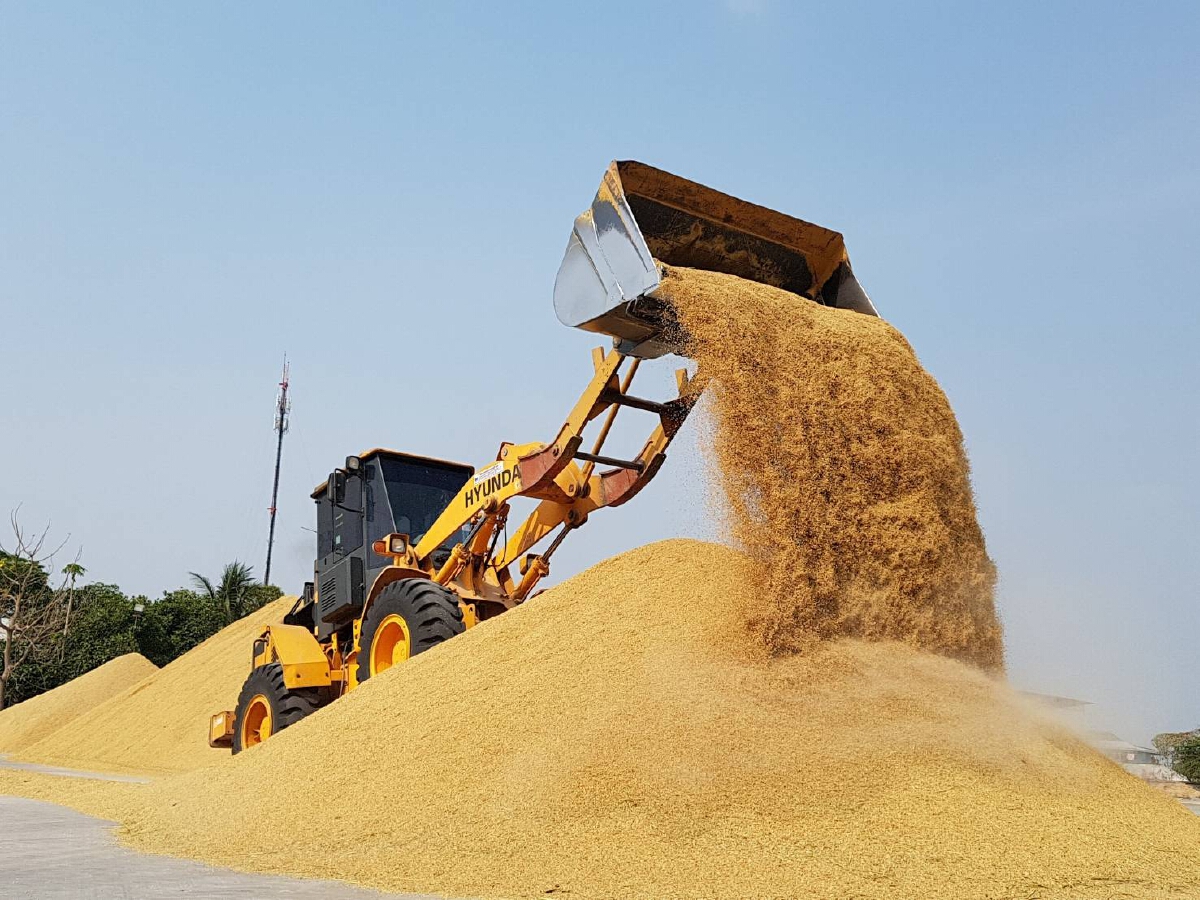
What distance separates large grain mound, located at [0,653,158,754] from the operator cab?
14.7 meters

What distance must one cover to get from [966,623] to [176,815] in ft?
17.1

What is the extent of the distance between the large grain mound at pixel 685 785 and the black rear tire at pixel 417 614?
47.8 inches

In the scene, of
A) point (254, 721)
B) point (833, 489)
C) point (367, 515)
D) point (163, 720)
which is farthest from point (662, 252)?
point (163, 720)

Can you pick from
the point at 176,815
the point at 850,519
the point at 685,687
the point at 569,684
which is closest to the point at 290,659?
the point at 176,815

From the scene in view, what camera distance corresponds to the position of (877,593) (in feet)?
20.3

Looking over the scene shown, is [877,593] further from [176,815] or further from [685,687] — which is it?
[176,815]

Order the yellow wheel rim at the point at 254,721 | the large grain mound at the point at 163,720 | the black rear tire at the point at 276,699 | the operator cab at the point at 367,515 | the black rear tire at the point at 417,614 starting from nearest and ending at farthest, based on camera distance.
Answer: the black rear tire at the point at 417,614 → the black rear tire at the point at 276,699 → the operator cab at the point at 367,515 → the yellow wheel rim at the point at 254,721 → the large grain mound at the point at 163,720

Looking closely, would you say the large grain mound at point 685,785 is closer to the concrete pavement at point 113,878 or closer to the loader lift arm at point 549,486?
the concrete pavement at point 113,878

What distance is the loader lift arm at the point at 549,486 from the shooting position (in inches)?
309

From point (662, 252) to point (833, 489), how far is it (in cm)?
226

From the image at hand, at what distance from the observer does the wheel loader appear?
23.5ft

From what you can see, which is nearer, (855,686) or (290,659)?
(855,686)

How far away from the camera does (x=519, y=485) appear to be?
858cm

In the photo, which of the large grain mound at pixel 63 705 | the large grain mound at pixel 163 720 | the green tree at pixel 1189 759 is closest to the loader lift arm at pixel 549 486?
the large grain mound at pixel 163 720
